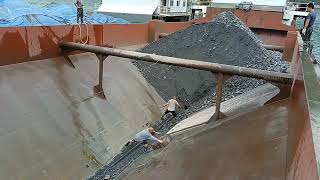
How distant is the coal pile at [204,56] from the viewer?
1312 centimetres

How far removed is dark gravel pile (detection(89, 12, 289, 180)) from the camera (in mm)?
12234

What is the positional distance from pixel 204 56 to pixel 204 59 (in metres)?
0.20

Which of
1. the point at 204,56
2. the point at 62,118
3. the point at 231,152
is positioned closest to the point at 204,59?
the point at 204,56

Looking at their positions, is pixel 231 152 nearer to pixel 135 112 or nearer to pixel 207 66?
pixel 207 66

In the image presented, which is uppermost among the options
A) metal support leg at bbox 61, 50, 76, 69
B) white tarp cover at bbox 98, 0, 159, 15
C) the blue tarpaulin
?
white tarp cover at bbox 98, 0, 159, 15

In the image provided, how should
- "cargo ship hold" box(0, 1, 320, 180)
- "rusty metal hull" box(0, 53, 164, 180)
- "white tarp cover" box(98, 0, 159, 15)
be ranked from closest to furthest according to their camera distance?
"cargo ship hold" box(0, 1, 320, 180), "rusty metal hull" box(0, 53, 164, 180), "white tarp cover" box(98, 0, 159, 15)

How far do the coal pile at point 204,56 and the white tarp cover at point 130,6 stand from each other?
656 inches

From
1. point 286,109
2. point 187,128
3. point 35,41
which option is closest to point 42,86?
point 35,41

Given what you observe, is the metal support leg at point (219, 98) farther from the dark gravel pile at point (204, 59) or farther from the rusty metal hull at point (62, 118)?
the rusty metal hull at point (62, 118)

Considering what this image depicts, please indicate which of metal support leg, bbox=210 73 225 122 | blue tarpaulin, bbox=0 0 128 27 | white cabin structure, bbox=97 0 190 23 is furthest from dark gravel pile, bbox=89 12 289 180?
white cabin structure, bbox=97 0 190 23

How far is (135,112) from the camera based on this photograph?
38.7 feet

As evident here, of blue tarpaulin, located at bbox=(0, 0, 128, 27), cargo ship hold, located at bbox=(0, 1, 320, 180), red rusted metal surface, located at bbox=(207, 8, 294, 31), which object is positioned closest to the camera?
cargo ship hold, located at bbox=(0, 1, 320, 180)

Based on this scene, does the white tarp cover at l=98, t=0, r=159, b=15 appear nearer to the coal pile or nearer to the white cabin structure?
the white cabin structure

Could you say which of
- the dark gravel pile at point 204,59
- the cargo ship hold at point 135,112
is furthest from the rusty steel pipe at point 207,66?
the dark gravel pile at point 204,59
